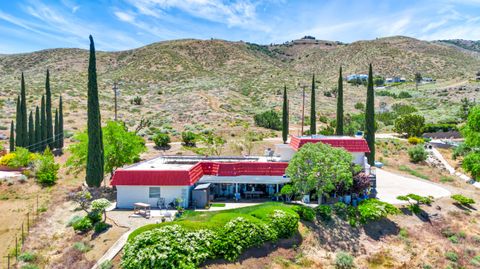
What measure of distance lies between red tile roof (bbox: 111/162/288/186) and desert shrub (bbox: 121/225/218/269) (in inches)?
340

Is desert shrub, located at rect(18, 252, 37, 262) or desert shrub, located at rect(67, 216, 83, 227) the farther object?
desert shrub, located at rect(67, 216, 83, 227)

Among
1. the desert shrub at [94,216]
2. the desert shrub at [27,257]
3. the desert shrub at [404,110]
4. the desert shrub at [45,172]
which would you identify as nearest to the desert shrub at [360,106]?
the desert shrub at [404,110]

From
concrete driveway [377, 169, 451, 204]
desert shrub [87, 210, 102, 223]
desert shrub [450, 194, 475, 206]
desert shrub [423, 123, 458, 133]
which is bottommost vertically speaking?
desert shrub [87, 210, 102, 223]

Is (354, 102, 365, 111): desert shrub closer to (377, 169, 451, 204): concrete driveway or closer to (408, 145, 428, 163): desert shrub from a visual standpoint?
(408, 145, 428, 163): desert shrub

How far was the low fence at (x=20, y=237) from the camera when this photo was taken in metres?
21.1

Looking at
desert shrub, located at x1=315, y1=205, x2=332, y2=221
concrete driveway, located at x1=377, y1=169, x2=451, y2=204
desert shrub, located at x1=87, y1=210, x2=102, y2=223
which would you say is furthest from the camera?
concrete driveway, located at x1=377, y1=169, x2=451, y2=204

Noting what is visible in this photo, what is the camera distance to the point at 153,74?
111938mm

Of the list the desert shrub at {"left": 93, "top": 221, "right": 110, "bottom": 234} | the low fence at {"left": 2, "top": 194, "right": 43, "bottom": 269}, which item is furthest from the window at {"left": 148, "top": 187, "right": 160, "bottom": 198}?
the low fence at {"left": 2, "top": 194, "right": 43, "bottom": 269}

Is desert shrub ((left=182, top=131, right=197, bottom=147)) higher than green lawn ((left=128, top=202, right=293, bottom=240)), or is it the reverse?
desert shrub ((left=182, top=131, right=197, bottom=147))

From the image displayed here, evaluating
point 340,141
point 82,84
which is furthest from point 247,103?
point 340,141

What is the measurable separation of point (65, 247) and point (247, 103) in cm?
6921

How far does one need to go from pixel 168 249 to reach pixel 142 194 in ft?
37.0

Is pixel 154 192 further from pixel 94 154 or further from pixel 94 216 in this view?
pixel 94 154

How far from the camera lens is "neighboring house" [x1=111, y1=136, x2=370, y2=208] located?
2798 cm
